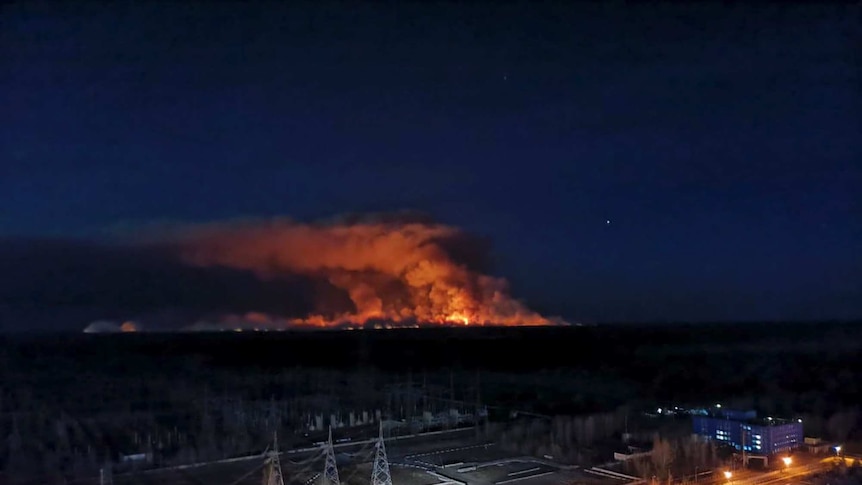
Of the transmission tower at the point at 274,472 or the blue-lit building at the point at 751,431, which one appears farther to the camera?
the blue-lit building at the point at 751,431

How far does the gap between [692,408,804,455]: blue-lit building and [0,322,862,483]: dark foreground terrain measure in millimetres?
2111

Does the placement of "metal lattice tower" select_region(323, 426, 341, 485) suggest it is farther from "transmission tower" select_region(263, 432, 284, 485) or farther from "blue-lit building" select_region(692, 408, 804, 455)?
"blue-lit building" select_region(692, 408, 804, 455)

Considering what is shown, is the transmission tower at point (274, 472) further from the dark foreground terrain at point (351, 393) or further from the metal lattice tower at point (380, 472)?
the dark foreground terrain at point (351, 393)

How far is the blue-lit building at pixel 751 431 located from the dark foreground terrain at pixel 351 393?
6.93ft

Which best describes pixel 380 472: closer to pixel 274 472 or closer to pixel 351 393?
pixel 274 472

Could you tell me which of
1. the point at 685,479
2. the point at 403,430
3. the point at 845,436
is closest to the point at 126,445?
the point at 403,430

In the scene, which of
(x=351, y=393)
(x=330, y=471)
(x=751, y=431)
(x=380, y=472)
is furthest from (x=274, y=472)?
(x=351, y=393)

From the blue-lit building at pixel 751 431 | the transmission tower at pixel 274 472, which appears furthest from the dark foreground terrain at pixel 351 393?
the transmission tower at pixel 274 472

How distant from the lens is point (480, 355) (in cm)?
5234

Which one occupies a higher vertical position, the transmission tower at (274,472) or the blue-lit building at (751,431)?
the transmission tower at (274,472)

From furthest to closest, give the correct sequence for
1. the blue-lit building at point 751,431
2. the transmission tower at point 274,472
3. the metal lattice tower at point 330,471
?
the blue-lit building at point 751,431, the metal lattice tower at point 330,471, the transmission tower at point 274,472

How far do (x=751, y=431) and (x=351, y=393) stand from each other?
16.4 metres

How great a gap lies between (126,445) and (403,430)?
266 inches

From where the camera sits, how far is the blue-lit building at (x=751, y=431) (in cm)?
1533
